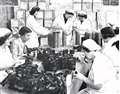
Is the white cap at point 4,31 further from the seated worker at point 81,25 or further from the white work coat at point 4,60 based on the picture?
the seated worker at point 81,25

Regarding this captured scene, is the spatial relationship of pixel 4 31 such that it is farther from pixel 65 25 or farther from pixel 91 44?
pixel 91 44

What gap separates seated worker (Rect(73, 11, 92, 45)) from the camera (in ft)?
4.57

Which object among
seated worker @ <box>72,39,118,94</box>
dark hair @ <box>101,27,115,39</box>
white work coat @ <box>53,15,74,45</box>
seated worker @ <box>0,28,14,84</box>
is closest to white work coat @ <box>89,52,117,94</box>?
seated worker @ <box>72,39,118,94</box>

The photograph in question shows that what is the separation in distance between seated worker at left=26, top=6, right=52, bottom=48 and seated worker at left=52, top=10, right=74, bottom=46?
0.27 ft

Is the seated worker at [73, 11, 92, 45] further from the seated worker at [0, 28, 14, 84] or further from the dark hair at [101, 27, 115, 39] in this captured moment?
the seated worker at [0, 28, 14, 84]

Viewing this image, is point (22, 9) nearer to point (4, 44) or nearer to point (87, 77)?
point (4, 44)

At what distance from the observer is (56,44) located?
1398mm

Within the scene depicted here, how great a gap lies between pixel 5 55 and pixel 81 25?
0.47 meters

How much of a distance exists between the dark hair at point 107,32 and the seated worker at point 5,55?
0.53 m

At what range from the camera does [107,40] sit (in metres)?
1.30

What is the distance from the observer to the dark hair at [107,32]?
130cm

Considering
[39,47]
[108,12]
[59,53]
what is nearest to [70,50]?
[59,53]

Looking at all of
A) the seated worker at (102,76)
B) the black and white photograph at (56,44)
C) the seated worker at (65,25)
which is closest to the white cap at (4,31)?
the black and white photograph at (56,44)

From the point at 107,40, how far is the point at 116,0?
0.30 m
